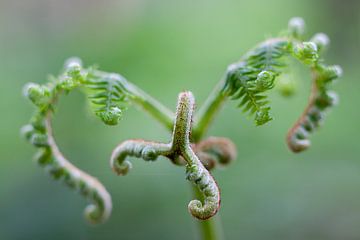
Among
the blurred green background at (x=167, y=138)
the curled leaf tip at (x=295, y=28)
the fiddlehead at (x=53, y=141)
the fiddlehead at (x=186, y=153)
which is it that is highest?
the blurred green background at (x=167, y=138)

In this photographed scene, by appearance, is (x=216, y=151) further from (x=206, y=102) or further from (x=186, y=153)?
(x=186, y=153)

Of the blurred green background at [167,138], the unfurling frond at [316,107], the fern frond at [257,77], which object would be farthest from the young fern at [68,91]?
the blurred green background at [167,138]

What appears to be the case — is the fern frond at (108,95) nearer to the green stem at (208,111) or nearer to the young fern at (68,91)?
the young fern at (68,91)

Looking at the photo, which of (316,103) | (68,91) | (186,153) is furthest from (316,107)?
(68,91)

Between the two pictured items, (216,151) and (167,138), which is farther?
(167,138)

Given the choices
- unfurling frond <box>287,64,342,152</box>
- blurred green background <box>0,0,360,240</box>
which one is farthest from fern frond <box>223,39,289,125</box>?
blurred green background <box>0,0,360,240</box>

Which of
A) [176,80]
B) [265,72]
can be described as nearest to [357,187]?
[176,80]

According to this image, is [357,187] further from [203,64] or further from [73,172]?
[73,172]
